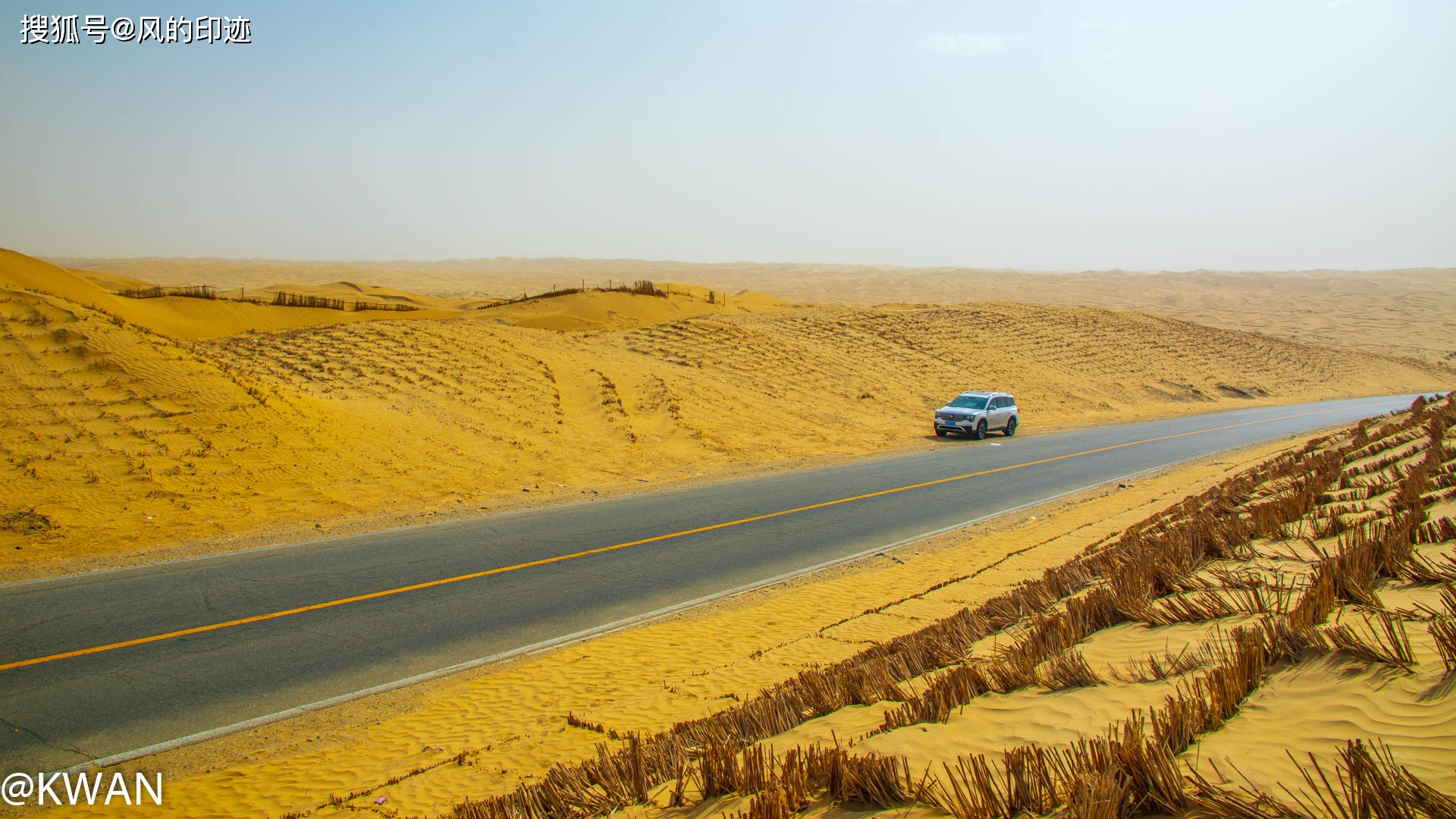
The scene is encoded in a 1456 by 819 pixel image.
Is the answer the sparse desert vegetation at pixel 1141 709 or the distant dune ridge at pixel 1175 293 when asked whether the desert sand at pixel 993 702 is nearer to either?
the sparse desert vegetation at pixel 1141 709

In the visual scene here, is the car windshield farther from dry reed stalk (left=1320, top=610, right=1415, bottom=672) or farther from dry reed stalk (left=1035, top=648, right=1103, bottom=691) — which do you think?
dry reed stalk (left=1320, top=610, right=1415, bottom=672)

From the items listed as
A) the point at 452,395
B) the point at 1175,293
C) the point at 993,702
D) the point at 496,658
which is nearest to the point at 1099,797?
the point at 993,702

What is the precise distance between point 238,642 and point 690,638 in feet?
15.1

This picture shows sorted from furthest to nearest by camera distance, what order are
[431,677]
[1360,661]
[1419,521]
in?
[431,677] → [1419,521] → [1360,661]

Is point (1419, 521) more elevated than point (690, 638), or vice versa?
point (1419, 521)

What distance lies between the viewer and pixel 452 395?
2444cm

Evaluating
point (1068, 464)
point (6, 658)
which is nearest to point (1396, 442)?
point (1068, 464)

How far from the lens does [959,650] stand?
611cm

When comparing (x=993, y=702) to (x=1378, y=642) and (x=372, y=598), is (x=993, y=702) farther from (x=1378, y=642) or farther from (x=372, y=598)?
(x=372, y=598)

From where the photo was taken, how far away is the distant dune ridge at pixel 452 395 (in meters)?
14.7

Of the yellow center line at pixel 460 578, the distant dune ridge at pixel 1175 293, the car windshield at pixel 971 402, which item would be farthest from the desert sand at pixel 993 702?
the distant dune ridge at pixel 1175 293

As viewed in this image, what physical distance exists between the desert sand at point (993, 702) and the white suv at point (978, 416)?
17.8 m

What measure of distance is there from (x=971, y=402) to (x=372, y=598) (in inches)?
913

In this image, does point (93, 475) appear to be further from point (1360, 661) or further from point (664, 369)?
point (664, 369)
